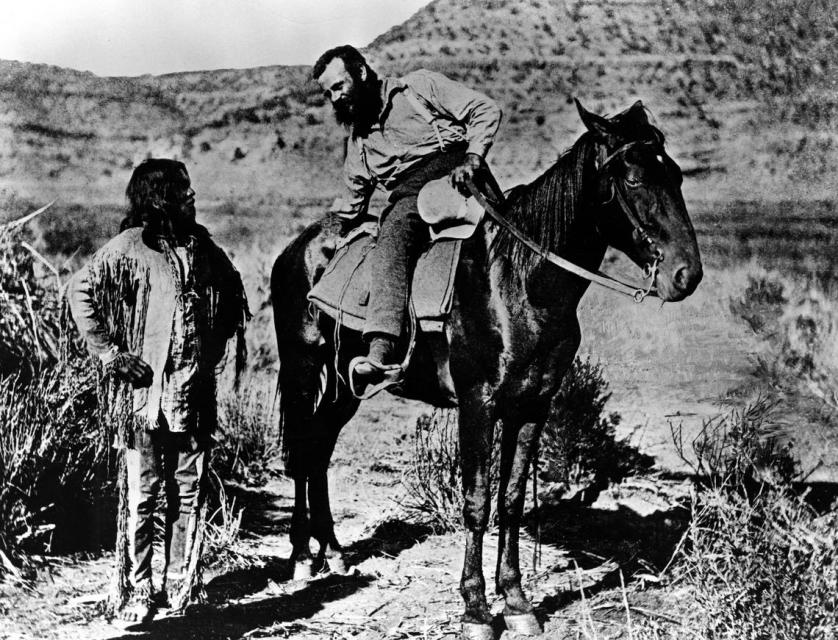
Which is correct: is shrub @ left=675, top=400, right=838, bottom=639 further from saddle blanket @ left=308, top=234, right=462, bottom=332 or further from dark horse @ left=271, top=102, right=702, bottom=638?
saddle blanket @ left=308, top=234, right=462, bottom=332

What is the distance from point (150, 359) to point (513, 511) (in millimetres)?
2019

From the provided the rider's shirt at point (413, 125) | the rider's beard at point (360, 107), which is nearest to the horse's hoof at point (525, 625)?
the rider's shirt at point (413, 125)

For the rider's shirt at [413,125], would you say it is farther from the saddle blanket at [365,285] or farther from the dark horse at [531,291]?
the dark horse at [531,291]

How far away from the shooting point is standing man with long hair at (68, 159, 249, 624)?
4043 millimetres

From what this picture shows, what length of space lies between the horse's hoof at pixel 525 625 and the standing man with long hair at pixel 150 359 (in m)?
1.67

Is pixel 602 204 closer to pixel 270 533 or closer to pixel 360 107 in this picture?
pixel 360 107

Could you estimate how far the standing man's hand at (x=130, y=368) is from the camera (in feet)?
13.1

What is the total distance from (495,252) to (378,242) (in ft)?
2.10

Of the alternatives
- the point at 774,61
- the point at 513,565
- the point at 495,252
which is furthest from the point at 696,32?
the point at 513,565

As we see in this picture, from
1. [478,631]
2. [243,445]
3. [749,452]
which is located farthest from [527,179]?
[478,631]

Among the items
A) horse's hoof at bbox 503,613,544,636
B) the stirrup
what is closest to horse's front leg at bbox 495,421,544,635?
horse's hoof at bbox 503,613,544,636

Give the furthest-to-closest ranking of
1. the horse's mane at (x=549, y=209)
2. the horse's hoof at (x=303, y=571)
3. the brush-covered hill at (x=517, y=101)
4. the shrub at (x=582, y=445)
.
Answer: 1. the brush-covered hill at (x=517, y=101)
2. the shrub at (x=582, y=445)
3. the horse's hoof at (x=303, y=571)
4. the horse's mane at (x=549, y=209)

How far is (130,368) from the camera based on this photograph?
4.00 meters

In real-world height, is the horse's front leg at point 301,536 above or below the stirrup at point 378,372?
below
